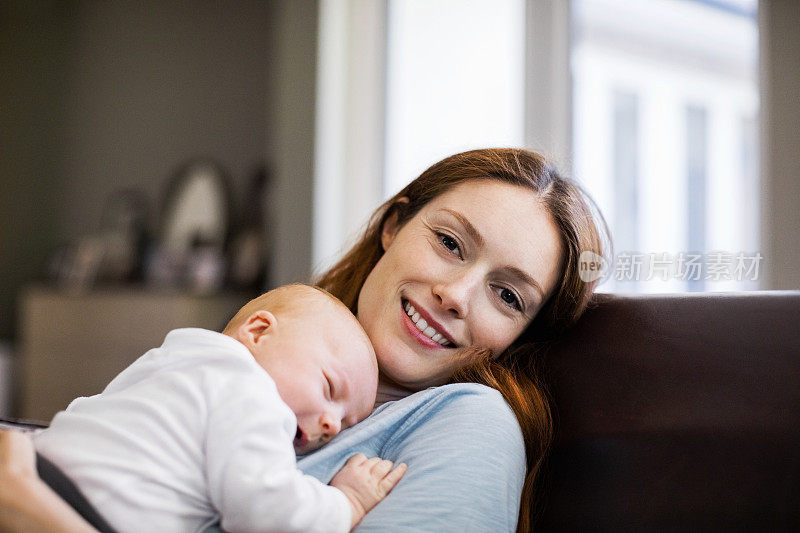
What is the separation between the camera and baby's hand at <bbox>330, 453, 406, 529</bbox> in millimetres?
915

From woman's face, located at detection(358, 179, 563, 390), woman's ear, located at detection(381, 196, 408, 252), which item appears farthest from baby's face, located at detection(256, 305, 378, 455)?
woman's ear, located at detection(381, 196, 408, 252)

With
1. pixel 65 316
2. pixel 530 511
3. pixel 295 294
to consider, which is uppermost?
pixel 295 294

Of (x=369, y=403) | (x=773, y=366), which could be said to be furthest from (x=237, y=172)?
(x=773, y=366)

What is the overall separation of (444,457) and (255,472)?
26 cm

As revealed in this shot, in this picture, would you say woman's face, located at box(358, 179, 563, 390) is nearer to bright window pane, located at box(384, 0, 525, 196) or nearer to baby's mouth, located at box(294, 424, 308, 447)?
baby's mouth, located at box(294, 424, 308, 447)

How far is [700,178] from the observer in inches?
127

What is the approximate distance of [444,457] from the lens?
0.92 m

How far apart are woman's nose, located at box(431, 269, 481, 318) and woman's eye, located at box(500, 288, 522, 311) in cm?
7

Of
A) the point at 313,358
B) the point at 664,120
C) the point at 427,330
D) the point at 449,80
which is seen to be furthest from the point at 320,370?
the point at 664,120

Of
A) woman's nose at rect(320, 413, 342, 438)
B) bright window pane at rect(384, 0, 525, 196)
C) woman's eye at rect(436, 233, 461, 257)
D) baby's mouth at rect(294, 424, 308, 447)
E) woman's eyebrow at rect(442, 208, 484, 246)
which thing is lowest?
baby's mouth at rect(294, 424, 308, 447)

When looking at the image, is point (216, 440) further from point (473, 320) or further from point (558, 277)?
point (558, 277)

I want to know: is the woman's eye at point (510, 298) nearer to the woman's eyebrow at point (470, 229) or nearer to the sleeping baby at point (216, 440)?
the woman's eyebrow at point (470, 229)

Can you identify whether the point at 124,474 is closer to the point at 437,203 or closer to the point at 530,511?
the point at 530,511

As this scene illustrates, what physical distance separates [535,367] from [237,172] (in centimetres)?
356
